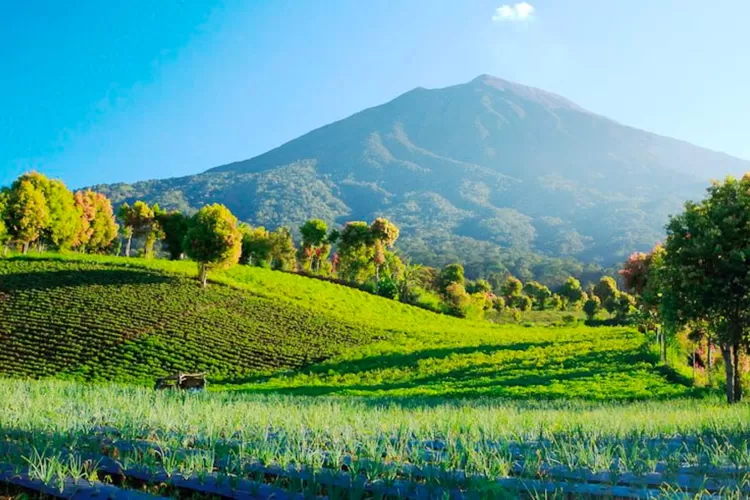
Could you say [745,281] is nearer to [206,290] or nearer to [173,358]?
[173,358]

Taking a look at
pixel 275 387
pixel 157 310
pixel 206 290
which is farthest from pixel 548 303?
pixel 275 387

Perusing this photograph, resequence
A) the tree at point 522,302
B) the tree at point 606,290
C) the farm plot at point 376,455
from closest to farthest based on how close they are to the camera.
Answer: the farm plot at point 376,455, the tree at point 606,290, the tree at point 522,302

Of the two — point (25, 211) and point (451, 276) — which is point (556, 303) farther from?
point (25, 211)

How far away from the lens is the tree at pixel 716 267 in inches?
735

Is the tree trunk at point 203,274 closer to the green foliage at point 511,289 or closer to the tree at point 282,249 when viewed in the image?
the tree at point 282,249

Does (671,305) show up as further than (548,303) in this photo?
No

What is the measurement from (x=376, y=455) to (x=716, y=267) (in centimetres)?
1796

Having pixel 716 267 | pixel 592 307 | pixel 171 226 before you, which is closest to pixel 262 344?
pixel 716 267

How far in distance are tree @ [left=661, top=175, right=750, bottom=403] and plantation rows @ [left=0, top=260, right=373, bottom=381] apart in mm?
23935

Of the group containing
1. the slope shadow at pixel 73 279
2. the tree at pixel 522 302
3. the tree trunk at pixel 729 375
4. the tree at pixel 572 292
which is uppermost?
the slope shadow at pixel 73 279

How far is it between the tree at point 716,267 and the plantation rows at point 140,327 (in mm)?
23935

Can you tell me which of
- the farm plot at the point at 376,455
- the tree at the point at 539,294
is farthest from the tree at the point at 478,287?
the farm plot at the point at 376,455

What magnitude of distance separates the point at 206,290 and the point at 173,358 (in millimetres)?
18398

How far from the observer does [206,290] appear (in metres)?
53.6
